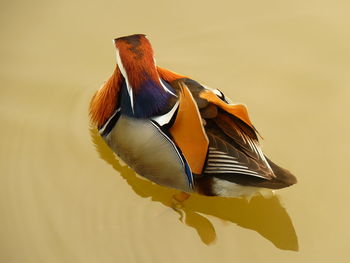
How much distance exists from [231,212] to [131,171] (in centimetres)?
64

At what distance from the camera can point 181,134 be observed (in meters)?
2.92

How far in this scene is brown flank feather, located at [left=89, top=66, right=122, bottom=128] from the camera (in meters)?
3.24

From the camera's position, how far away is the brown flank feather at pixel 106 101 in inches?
128

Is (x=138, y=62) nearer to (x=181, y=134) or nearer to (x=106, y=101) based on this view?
(x=106, y=101)

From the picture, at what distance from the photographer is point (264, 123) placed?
140 inches

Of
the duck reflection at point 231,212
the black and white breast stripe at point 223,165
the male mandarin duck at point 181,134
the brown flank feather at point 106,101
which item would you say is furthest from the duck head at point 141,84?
the duck reflection at point 231,212

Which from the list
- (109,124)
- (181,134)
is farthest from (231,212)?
(109,124)

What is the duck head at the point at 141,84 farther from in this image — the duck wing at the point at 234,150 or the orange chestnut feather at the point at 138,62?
the duck wing at the point at 234,150

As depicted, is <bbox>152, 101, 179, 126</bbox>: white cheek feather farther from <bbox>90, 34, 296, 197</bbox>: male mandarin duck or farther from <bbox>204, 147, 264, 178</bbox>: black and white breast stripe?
<bbox>204, 147, 264, 178</bbox>: black and white breast stripe

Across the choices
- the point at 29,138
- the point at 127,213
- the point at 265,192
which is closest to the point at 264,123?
the point at 265,192

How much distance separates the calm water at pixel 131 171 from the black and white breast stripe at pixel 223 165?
405 mm

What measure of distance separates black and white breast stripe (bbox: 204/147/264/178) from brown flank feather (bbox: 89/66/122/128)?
0.66m

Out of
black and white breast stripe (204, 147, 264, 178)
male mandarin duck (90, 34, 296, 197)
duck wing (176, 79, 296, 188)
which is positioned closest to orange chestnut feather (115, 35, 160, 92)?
male mandarin duck (90, 34, 296, 197)

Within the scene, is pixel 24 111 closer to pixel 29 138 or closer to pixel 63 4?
pixel 29 138
